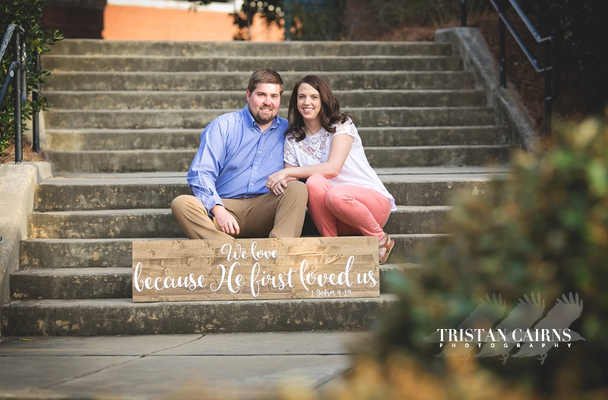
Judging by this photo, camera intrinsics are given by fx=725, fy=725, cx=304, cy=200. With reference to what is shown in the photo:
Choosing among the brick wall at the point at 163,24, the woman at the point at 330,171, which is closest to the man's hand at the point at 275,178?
the woman at the point at 330,171

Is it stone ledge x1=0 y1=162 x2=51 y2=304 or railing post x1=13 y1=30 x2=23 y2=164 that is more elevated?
railing post x1=13 y1=30 x2=23 y2=164

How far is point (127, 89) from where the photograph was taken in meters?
7.00

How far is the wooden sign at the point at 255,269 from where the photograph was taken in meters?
4.09

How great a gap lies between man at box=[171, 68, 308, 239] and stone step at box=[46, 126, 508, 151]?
1.63m

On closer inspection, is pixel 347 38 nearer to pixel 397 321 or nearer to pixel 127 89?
pixel 127 89

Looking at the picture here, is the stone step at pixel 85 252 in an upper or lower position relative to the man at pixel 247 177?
lower

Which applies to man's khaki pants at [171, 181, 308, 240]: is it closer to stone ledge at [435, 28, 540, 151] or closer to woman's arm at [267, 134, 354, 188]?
woman's arm at [267, 134, 354, 188]

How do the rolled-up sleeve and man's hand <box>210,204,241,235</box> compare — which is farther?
the rolled-up sleeve

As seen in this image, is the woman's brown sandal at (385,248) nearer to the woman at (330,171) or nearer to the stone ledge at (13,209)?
the woman at (330,171)

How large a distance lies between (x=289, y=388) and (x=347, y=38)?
1047 cm

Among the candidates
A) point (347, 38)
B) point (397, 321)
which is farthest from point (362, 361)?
point (347, 38)

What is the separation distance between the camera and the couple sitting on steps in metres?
4.26

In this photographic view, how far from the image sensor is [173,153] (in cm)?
598

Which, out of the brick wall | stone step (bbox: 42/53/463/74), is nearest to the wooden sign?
stone step (bbox: 42/53/463/74)
